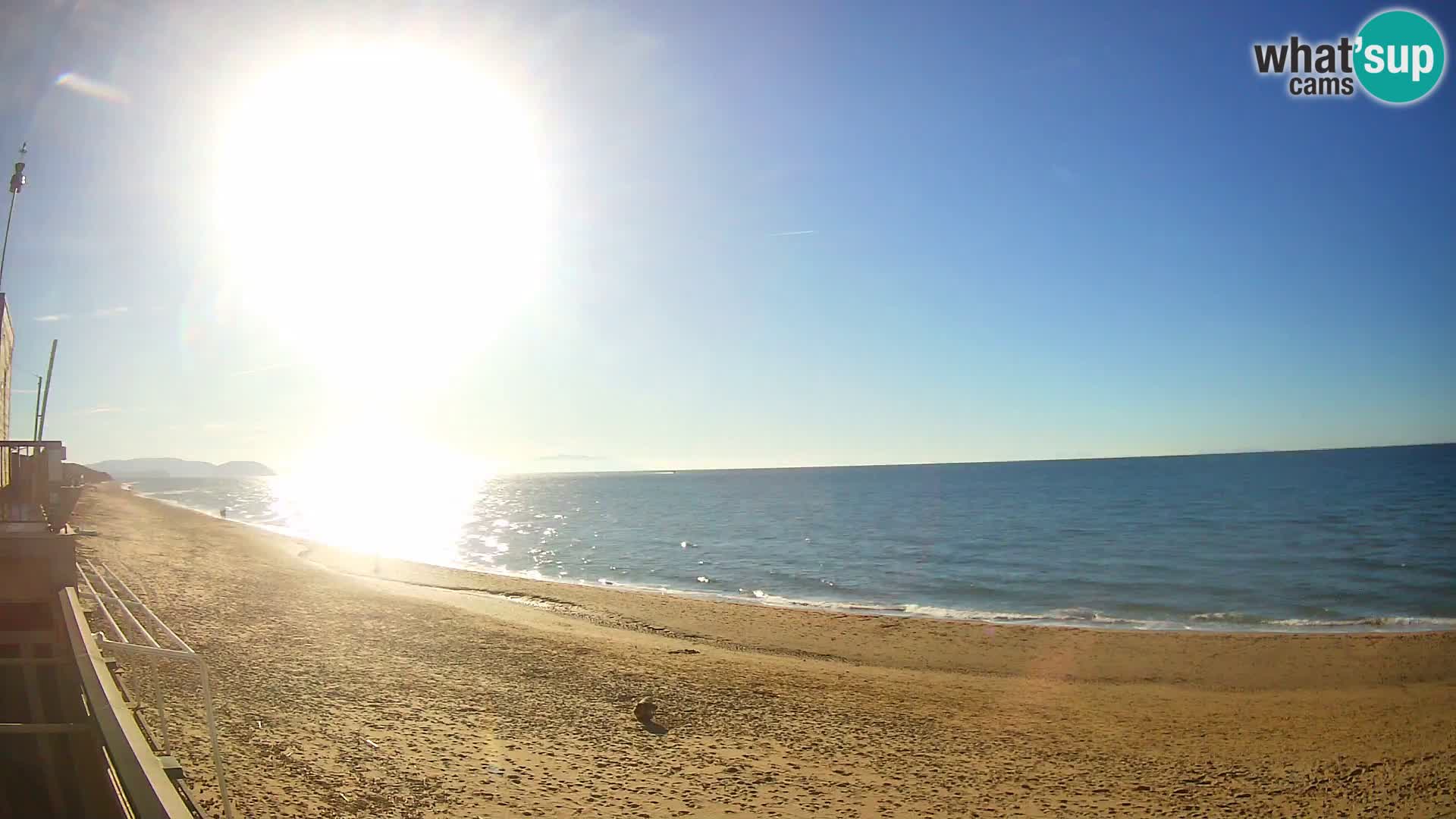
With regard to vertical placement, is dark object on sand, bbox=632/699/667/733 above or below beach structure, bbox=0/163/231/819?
below

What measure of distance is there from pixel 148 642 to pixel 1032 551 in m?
37.5

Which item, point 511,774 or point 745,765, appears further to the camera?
point 745,765

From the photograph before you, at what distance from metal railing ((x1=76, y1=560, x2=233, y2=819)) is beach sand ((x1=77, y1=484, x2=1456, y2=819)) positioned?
1.95 ft

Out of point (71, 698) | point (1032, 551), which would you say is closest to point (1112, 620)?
point (1032, 551)

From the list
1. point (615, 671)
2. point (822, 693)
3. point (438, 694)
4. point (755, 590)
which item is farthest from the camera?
point (755, 590)

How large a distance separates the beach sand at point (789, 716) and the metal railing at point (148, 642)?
0.59m

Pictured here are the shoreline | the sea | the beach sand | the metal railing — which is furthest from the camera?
the sea

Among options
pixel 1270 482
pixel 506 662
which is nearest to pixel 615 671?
pixel 506 662

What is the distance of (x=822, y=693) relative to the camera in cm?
1373

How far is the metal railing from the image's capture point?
213 inches

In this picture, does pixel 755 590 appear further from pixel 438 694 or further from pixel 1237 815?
pixel 1237 815

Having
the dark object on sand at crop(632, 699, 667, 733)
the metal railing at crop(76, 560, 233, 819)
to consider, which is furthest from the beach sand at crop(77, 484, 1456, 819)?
the metal railing at crop(76, 560, 233, 819)

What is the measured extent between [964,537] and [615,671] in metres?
36.0

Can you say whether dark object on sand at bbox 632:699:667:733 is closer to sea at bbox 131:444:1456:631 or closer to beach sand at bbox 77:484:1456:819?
beach sand at bbox 77:484:1456:819
